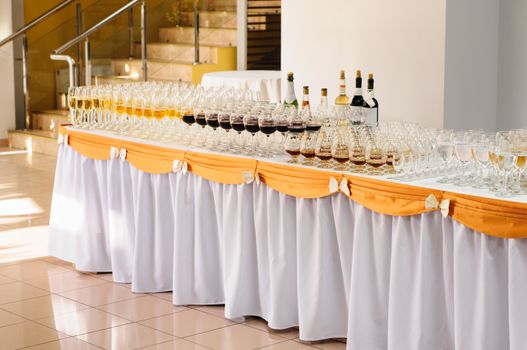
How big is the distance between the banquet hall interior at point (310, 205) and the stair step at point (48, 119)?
487 centimetres

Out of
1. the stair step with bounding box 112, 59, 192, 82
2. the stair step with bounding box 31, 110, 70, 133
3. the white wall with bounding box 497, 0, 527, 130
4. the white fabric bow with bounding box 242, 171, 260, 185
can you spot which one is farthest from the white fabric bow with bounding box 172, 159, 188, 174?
the stair step with bounding box 31, 110, 70, 133

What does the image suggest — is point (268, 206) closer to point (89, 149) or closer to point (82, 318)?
point (82, 318)

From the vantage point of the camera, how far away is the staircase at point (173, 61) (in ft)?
38.8

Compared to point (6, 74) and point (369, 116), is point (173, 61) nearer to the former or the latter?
point (6, 74)

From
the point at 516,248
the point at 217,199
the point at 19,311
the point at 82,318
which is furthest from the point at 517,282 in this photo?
the point at 19,311

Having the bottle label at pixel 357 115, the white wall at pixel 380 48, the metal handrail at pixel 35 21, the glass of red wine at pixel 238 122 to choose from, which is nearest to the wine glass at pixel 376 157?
the bottle label at pixel 357 115

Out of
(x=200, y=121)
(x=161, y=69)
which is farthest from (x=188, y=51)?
(x=200, y=121)

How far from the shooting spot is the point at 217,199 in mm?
4941

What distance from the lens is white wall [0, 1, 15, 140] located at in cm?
1215

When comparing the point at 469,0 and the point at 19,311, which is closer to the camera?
the point at 19,311

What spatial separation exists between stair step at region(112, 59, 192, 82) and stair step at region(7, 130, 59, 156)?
1.29 metres

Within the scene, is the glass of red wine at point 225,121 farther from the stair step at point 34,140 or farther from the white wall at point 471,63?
the stair step at point 34,140

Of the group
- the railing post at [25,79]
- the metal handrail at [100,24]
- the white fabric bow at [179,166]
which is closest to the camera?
the white fabric bow at [179,166]

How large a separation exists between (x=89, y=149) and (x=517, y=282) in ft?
9.95
